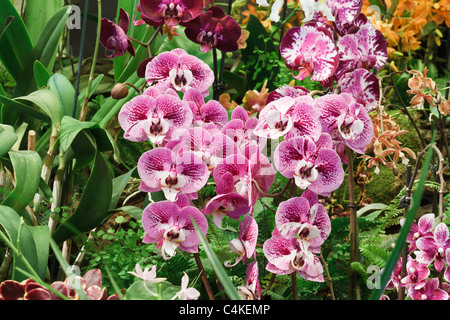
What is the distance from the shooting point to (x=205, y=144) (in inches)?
28.4

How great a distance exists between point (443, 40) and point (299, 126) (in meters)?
2.04

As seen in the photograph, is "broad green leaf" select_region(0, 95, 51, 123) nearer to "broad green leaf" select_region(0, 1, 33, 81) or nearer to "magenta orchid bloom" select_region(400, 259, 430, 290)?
"broad green leaf" select_region(0, 1, 33, 81)

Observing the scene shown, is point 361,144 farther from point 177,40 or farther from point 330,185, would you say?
point 177,40

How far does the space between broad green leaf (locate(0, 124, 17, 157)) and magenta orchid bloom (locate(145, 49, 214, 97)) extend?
0.96ft

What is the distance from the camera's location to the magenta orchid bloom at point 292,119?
0.67m

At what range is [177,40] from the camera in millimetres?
1496

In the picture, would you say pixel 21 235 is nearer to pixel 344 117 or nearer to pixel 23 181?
pixel 23 181

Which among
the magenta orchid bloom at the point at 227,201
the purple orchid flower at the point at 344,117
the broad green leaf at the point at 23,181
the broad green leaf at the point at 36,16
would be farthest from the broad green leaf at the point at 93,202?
the broad green leaf at the point at 36,16

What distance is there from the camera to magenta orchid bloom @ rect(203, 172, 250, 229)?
67 centimetres

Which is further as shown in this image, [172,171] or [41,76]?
[41,76]

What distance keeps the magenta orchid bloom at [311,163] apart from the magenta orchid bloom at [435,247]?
224mm

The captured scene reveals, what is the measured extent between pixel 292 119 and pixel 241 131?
0.13 meters

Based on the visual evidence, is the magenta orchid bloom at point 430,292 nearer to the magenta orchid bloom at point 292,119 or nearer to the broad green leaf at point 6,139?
the magenta orchid bloom at point 292,119

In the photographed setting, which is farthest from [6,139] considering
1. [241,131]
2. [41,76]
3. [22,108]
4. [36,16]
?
[36,16]
